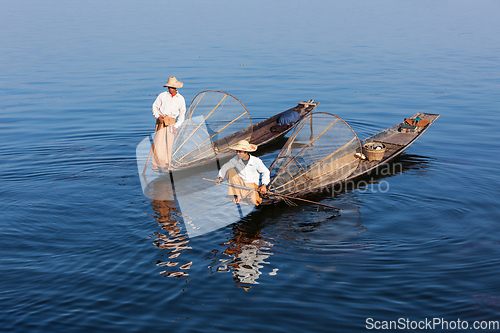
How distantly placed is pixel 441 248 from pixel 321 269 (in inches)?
74.4

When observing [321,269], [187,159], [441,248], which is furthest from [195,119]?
[441,248]

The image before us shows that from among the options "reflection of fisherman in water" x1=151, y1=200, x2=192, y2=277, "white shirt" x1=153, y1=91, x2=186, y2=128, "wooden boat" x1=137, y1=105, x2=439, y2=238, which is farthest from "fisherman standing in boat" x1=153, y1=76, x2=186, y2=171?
"reflection of fisherman in water" x1=151, y1=200, x2=192, y2=277

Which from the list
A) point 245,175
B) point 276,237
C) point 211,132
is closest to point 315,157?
point 245,175

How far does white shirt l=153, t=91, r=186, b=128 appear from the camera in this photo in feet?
27.5

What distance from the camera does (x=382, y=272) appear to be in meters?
5.46

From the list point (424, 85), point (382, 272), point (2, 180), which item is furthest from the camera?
point (424, 85)

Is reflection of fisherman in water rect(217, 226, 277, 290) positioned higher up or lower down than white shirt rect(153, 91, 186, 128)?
lower down

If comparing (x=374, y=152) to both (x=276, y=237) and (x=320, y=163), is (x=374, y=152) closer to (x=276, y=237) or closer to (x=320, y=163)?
(x=320, y=163)

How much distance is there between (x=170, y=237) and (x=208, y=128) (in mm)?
4039

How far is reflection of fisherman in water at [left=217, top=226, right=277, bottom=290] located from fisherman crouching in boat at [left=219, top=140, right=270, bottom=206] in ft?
2.05

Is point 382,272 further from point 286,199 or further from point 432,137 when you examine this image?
point 432,137

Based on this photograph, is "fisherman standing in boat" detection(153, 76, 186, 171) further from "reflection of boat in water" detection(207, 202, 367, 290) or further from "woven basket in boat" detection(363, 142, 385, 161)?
"woven basket in boat" detection(363, 142, 385, 161)

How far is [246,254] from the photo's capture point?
232 inches

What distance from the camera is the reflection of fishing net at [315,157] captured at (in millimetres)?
7727
